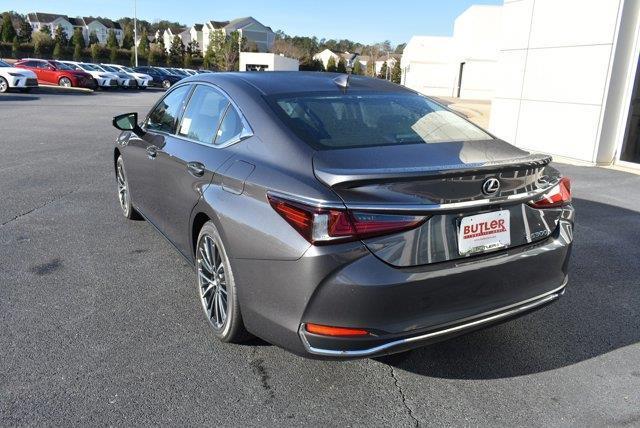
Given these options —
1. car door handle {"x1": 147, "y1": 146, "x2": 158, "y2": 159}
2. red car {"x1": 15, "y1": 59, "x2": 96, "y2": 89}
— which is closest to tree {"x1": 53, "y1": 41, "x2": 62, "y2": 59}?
red car {"x1": 15, "y1": 59, "x2": 96, "y2": 89}

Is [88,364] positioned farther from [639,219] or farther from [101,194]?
[639,219]

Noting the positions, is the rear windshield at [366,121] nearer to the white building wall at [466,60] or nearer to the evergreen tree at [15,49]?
the white building wall at [466,60]

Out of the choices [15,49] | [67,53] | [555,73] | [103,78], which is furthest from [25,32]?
[555,73]

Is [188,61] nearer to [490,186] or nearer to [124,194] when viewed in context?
[124,194]

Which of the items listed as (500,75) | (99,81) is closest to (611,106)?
(500,75)

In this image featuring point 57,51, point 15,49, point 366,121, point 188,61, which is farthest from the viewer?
point 188,61

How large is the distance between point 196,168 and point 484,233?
6.00 ft

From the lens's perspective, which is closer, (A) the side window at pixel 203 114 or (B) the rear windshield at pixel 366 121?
(B) the rear windshield at pixel 366 121

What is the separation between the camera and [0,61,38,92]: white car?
24281 millimetres

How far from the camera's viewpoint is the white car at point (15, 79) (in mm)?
24281

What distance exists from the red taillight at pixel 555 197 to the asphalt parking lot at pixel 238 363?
3.09 ft

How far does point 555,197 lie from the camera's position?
2980mm

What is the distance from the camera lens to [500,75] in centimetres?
1328

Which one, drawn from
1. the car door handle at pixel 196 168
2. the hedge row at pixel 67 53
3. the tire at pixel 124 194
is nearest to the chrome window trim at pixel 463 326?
the car door handle at pixel 196 168
